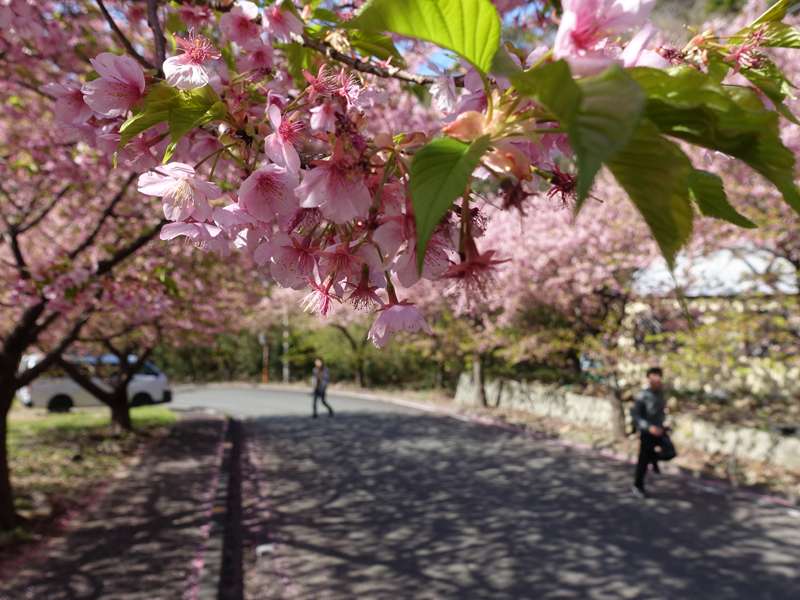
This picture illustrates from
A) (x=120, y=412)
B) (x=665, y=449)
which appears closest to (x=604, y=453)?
(x=665, y=449)

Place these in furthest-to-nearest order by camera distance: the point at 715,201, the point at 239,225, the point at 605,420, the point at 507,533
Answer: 1. the point at 605,420
2. the point at 507,533
3. the point at 239,225
4. the point at 715,201

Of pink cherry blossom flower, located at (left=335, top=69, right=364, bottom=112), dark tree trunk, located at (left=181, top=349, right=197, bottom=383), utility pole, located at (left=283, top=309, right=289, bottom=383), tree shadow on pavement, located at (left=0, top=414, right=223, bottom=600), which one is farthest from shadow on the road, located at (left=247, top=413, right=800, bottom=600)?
dark tree trunk, located at (left=181, top=349, right=197, bottom=383)

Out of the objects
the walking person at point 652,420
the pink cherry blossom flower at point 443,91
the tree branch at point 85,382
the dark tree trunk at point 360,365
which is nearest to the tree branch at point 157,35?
the pink cherry blossom flower at point 443,91

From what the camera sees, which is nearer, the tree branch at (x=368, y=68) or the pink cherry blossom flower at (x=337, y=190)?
the pink cherry blossom flower at (x=337, y=190)

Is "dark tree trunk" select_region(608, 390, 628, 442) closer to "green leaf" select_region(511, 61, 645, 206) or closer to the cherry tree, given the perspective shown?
the cherry tree

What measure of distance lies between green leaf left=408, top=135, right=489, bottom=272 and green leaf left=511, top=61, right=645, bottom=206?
4.0 inches

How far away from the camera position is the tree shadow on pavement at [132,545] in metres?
3.91

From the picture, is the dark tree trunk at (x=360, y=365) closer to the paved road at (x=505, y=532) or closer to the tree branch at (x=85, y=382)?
the tree branch at (x=85, y=382)

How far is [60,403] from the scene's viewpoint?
15883 millimetres

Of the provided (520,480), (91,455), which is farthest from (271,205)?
(91,455)

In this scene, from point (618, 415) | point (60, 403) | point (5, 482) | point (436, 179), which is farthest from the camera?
point (60, 403)

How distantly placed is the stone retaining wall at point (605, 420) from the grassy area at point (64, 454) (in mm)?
9621

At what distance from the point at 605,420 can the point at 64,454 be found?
11.4 meters

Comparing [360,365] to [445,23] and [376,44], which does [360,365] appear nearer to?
[376,44]
